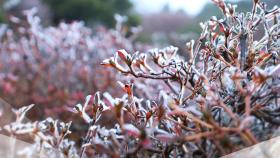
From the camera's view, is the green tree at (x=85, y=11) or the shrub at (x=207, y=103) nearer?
the shrub at (x=207, y=103)

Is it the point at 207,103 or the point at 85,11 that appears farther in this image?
the point at 85,11

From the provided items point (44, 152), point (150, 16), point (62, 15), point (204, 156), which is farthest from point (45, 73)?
point (150, 16)

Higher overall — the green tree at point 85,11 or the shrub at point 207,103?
the green tree at point 85,11

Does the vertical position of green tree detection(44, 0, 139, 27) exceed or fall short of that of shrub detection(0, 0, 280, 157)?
it exceeds it

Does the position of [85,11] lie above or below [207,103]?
above

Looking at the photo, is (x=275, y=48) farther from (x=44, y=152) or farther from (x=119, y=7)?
(x=119, y=7)
